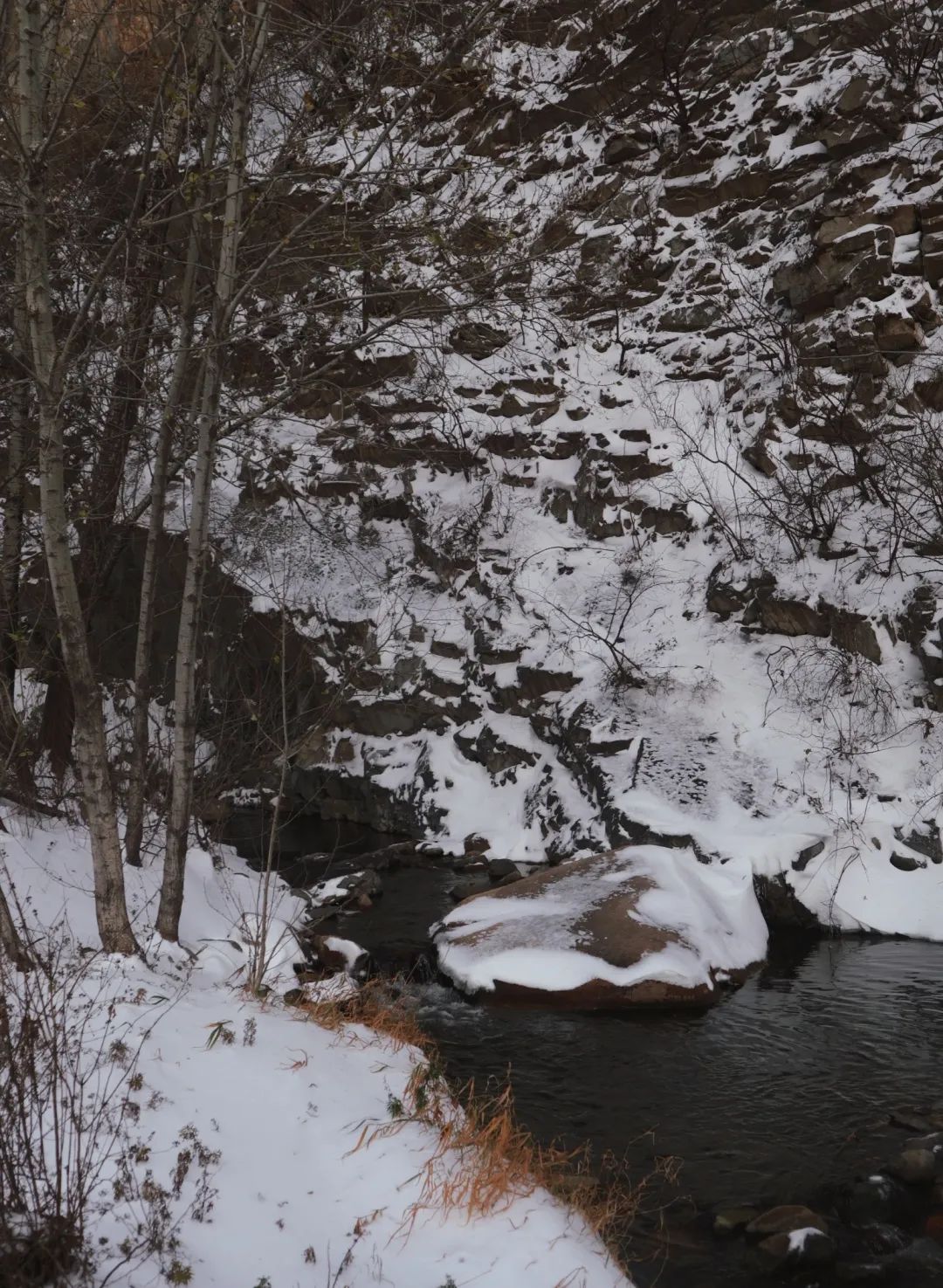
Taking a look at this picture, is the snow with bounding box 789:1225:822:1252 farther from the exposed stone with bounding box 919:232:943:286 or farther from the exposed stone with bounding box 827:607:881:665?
the exposed stone with bounding box 919:232:943:286

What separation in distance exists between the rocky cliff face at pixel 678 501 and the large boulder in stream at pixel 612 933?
1.19m

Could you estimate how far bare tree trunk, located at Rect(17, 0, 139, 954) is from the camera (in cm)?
419

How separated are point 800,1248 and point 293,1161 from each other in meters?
2.32

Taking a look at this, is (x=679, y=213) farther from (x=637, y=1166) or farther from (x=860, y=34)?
(x=637, y=1166)

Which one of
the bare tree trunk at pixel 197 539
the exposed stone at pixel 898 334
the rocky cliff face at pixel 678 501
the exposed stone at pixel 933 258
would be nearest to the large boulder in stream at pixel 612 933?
the rocky cliff face at pixel 678 501

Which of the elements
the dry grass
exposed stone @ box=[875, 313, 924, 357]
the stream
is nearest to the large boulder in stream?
the stream

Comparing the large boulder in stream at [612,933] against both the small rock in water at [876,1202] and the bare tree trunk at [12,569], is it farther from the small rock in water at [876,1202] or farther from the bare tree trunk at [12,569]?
the bare tree trunk at [12,569]

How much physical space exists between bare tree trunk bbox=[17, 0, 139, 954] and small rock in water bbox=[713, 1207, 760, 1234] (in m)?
3.23

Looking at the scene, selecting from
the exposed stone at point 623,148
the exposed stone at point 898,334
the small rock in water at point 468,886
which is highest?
the exposed stone at point 623,148

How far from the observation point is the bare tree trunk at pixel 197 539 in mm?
5430

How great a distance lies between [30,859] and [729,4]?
58.1 ft

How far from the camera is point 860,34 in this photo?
47.3 feet

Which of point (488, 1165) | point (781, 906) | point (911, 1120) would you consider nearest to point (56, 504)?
point (488, 1165)

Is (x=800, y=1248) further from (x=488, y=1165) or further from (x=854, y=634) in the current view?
(x=854, y=634)
